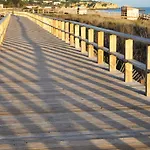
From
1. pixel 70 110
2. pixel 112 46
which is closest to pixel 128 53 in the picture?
pixel 112 46

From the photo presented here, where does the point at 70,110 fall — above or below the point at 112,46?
below

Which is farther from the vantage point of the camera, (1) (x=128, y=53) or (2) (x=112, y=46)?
(2) (x=112, y=46)

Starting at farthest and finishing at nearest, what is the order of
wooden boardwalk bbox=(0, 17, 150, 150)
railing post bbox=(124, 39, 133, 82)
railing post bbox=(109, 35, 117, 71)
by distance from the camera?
railing post bbox=(109, 35, 117, 71)
railing post bbox=(124, 39, 133, 82)
wooden boardwalk bbox=(0, 17, 150, 150)

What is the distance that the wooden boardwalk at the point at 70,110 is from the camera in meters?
4.81

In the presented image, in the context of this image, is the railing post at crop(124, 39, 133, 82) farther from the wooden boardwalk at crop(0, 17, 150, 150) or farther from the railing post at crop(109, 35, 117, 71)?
the railing post at crop(109, 35, 117, 71)

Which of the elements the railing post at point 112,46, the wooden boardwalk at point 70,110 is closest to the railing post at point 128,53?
the wooden boardwalk at point 70,110

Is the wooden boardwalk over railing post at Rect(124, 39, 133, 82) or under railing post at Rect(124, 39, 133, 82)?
under

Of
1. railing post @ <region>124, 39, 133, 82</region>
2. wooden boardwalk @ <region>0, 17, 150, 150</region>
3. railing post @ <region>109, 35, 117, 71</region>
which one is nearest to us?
wooden boardwalk @ <region>0, 17, 150, 150</region>

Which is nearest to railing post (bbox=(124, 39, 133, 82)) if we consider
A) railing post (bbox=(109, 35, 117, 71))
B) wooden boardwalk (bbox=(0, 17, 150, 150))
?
wooden boardwalk (bbox=(0, 17, 150, 150))

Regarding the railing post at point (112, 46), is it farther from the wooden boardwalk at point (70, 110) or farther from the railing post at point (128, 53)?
the railing post at point (128, 53)

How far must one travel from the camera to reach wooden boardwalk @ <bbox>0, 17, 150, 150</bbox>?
481cm

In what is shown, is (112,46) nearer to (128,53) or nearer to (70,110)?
(128,53)

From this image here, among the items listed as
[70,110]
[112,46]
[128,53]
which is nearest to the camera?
[70,110]

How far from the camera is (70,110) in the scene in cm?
620
